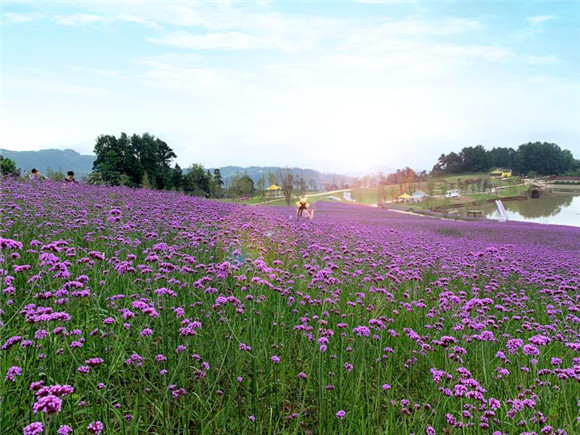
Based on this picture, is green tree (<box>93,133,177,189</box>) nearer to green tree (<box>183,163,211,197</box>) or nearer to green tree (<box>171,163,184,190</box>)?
green tree (<box>171,163,184,190</box>)

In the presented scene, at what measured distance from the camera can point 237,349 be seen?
13.0 ft

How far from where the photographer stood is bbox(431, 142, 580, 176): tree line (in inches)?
5172

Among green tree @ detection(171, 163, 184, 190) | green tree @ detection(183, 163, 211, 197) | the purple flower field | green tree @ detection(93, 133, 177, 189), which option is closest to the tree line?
green tree @ detection(183, 163, 211, 197)

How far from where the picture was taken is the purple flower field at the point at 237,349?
117 inches

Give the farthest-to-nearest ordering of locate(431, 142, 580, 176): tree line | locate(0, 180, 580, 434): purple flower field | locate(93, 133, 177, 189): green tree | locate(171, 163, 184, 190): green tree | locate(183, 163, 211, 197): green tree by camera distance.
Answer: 1. locate(431, 142, 580, 176): tree line
2. locate(183, 163, 211, 197): green tree
3. locate(171, 163, 184, 190): green tree
4. locate(93, 133, 177, 189): green tree
5. locate(0, 180, 580, 434): purple flower field

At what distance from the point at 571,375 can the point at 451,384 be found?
107 cm

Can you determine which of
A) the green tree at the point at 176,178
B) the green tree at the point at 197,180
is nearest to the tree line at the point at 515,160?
the green tree at the point at 197,180

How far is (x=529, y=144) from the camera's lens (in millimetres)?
140750

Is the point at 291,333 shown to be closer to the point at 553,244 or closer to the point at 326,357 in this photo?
the point at 326,357

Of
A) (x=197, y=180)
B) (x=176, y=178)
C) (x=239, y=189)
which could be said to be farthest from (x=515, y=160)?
(x=176, y=178)

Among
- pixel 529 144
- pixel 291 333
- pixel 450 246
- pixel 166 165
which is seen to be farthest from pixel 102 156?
pixel 529 144

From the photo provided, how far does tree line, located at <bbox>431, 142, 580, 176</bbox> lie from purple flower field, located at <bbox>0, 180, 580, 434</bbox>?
139m

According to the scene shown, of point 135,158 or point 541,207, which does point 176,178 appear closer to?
point 135,158

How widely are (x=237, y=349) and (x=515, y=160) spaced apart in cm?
15680
